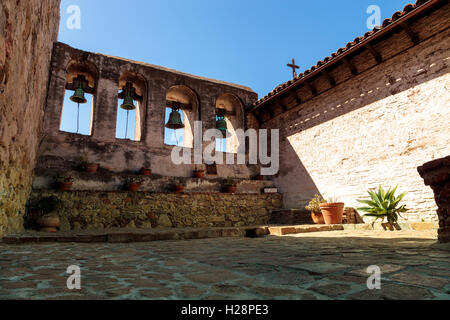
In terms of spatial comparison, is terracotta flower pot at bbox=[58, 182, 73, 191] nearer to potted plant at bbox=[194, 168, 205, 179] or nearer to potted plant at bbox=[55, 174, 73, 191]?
potted plant at bbox=[55, 174, 73, 191]

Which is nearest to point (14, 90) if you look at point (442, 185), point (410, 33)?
point (442, 185)

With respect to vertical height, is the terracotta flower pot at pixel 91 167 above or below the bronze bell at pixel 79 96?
below

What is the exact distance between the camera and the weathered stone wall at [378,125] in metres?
6.15

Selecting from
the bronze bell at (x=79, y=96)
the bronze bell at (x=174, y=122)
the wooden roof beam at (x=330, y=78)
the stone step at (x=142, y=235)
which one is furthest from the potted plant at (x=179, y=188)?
the wooden roof beam at (x=330, y=78)

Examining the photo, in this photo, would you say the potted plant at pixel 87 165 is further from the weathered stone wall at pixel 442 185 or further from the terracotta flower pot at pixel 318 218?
the weathered stone wall at pixel 442 185

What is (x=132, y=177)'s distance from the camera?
8117mm

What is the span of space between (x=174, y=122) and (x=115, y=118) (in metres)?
A: 1.85

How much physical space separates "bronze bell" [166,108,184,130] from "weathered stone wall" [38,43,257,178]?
39 cm

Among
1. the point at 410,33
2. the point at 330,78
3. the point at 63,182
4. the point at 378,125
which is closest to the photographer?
the point at 410,33

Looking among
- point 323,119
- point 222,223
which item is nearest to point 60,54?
point 222,223

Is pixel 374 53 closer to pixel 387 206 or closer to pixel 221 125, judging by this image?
pixel 387 206

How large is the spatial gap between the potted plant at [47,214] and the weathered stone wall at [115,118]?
4.80ft

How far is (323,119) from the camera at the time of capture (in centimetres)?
891

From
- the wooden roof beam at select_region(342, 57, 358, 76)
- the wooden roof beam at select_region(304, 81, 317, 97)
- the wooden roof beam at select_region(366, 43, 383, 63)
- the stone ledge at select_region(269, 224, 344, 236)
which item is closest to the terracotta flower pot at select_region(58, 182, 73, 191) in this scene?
the stone ledge at select_region(269, 224, 344, 236)
